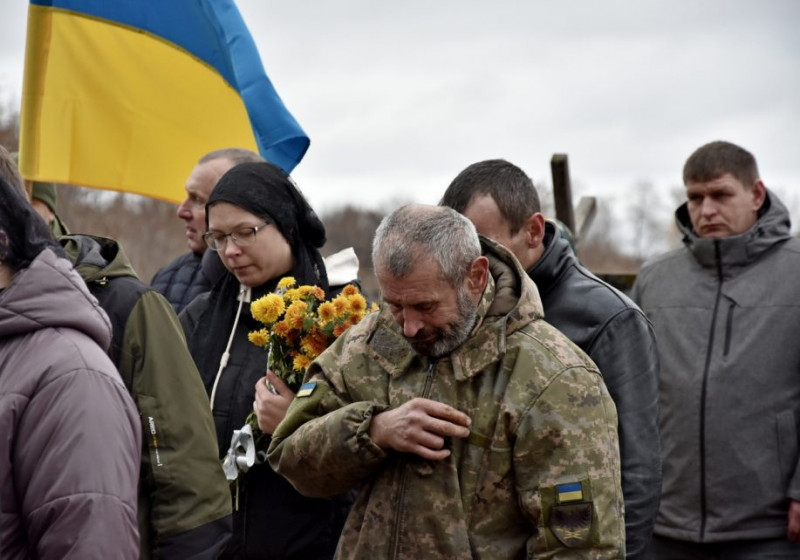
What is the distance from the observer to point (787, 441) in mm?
5250

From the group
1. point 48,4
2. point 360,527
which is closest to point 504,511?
point 360,527

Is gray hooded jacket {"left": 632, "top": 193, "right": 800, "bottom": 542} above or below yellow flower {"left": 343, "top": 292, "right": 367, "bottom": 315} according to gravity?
below

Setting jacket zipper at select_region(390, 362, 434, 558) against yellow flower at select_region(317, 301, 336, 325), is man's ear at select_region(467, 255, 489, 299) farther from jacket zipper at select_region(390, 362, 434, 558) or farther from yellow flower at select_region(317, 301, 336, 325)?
yellow flower at select_region(317, 301, 336, 325)

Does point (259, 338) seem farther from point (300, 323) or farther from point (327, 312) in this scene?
point (327, 312)

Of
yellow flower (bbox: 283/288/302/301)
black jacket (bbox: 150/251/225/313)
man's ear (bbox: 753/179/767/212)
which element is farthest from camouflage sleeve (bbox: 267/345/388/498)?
man's ear (bbox: 753/179/767/212)

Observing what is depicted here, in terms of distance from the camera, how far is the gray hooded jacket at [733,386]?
17.3ft

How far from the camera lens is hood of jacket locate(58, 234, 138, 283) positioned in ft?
12.3

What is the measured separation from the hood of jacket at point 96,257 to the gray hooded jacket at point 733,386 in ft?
9.12

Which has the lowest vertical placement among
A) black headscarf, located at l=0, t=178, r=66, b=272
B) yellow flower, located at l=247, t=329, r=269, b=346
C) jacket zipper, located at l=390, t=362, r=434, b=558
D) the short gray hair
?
jacket zipper, located at l=390, t=362, r=434, b=558

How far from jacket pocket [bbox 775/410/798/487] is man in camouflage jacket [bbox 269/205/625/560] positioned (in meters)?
2.35

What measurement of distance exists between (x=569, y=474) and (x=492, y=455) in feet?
0.67

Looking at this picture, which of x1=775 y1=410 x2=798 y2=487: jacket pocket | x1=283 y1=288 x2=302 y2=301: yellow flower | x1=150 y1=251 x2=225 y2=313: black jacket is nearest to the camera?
x1=283 y1=288 x2=302 y2=301: yellow flower

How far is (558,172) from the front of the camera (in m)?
7.56

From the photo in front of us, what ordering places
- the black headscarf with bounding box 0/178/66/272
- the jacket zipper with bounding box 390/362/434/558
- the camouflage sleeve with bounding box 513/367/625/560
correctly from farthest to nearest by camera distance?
the jacket zipper with bounding box 390/362/434/558
the camouflage sleeve with bounding box 513/367/625/560
the black headscarf with bounding box 0/178/66/272
